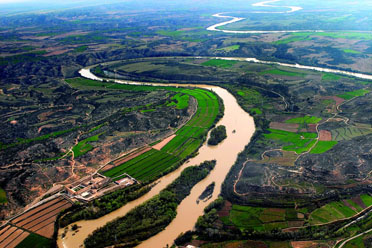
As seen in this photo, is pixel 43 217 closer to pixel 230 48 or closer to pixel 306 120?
pixel 306 120

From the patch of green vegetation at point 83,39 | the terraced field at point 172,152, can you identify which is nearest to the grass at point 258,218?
the terraced field at point 172,152

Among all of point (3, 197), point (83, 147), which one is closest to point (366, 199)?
point (83, 147)

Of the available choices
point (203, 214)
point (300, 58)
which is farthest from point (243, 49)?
point (203, 214)

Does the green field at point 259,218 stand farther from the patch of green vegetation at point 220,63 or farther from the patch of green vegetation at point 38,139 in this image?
the patch of green vegetation at point 220,63

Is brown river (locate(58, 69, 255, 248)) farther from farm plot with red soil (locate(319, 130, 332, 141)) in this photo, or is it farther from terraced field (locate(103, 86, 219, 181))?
farm plot with red soil (locate(319, 130, 332, 141))

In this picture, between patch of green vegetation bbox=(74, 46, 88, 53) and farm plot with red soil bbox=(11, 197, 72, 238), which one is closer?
farm plot with red soil bbox=(11, 197, 72, 238)

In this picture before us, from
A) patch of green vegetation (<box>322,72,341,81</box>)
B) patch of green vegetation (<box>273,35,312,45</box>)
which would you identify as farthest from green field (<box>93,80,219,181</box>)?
patch of green vegetation (<box>273,35,312,45</box>)
